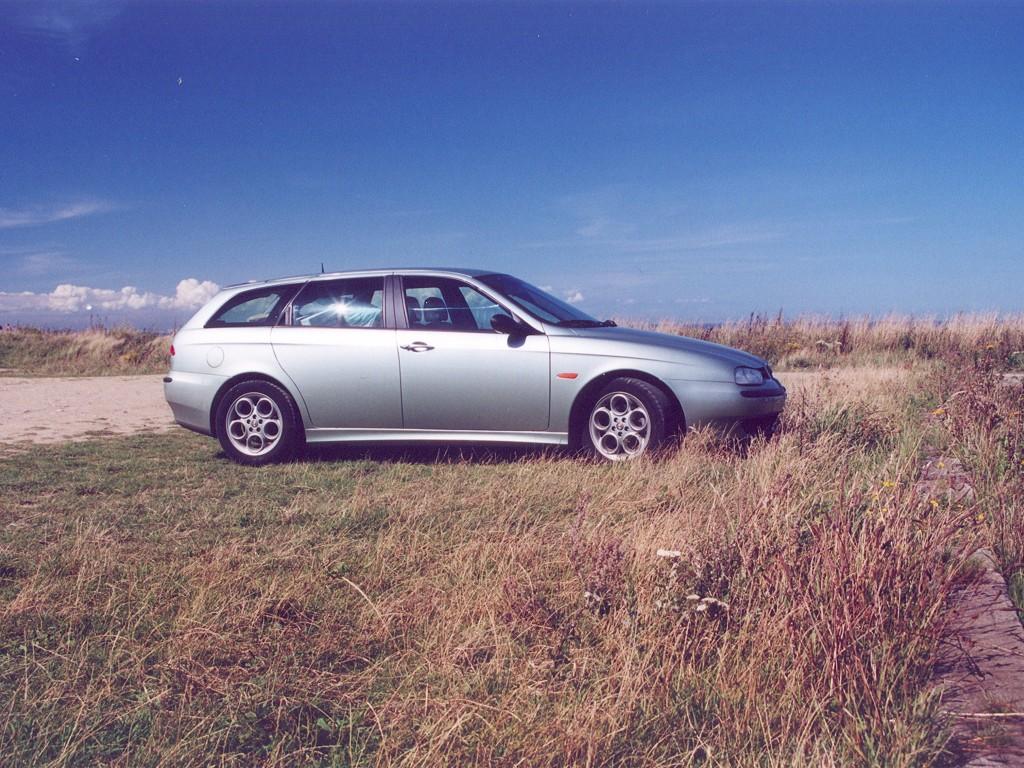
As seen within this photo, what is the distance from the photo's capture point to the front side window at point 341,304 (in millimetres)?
6980

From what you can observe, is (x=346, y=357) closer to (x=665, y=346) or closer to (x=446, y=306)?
(x=446, y=306)

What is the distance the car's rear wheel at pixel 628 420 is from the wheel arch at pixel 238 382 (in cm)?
242

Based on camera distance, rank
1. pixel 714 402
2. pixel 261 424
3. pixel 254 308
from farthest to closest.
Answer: pixel 254 308 → pixel 261 424 → pixel 714 402

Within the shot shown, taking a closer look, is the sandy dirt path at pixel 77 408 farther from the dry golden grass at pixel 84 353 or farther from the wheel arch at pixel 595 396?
the wheel arch at pixel 595 396

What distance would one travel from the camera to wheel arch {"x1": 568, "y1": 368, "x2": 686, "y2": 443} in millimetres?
6305

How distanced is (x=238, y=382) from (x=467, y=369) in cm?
201

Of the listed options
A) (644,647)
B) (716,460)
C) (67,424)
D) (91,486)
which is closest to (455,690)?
(644,647)

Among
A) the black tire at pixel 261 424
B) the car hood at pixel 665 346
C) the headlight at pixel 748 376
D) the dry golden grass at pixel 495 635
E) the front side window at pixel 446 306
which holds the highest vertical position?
the front side window at pixel 446 306

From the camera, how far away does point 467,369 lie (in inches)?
260

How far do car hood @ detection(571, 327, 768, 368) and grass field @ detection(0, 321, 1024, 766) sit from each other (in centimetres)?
157

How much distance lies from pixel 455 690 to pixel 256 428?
191 inches

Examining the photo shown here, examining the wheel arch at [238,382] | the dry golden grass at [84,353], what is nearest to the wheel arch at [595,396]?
the wheel arch at [238,382]

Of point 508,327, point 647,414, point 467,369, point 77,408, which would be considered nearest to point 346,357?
point 467,369

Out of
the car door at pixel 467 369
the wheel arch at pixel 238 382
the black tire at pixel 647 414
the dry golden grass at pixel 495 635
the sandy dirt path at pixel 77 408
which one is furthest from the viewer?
the sandy dirt path at pixel 77 408
